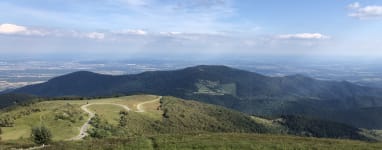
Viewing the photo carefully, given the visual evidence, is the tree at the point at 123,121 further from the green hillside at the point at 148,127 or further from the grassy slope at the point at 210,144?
the grassy slope at the point at 210,144

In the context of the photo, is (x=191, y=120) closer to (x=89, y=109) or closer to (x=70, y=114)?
(x=89, y=109)

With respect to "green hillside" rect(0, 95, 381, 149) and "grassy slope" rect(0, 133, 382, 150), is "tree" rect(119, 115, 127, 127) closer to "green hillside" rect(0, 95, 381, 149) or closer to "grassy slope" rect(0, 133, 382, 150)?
"green hillside" rect(0, 95, 381, 149)

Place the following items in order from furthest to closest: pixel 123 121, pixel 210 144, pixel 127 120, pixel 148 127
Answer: pixel 148 127 → pixel 127 120 → pixel 123 121 → pixel 210 144

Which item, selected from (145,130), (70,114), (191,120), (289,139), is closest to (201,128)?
(191,120)

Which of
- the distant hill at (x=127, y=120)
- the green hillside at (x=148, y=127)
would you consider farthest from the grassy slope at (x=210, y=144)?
the distant hill at (x=127, y=120)

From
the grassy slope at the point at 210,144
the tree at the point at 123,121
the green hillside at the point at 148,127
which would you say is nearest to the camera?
the grassy slope at the point at 210,144

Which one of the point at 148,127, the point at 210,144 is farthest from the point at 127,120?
the point at 210,144

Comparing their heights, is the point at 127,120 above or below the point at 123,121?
below

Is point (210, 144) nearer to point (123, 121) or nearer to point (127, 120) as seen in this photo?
point (123, 121)

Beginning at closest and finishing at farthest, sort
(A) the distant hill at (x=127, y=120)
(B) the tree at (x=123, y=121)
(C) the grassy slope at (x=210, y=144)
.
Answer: (C) the grassy slope at (x=210, y=144), (A) the distant hill at (x=127, y=120), (B) the tree at (x=123, y=121)

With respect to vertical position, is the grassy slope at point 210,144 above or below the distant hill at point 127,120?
above

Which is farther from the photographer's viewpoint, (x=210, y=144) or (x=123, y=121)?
(x=123, y=121)
